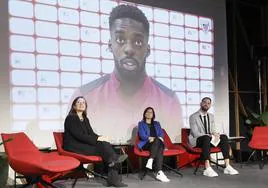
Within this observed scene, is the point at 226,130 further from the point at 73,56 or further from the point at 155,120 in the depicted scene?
the point at 73,56

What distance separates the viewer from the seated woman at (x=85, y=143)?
4590 millimetres

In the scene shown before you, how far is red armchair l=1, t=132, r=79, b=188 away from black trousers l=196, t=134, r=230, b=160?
6.58ft

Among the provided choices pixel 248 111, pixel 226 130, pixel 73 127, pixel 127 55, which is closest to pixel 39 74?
pixel 73 127

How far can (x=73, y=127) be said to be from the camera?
15.5 ft

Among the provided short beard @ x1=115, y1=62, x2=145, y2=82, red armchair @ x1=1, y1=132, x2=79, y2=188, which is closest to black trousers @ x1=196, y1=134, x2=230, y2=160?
short beard @ x1=115, y1=62, x2=145, y2=82

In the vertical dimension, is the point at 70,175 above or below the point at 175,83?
below

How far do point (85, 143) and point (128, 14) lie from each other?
2.09m

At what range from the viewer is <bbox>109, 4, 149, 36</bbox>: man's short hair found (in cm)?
570

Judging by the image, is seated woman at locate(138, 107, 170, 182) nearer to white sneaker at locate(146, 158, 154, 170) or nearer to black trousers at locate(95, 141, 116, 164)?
white sneaker at locate(146, 158, 154, 170)

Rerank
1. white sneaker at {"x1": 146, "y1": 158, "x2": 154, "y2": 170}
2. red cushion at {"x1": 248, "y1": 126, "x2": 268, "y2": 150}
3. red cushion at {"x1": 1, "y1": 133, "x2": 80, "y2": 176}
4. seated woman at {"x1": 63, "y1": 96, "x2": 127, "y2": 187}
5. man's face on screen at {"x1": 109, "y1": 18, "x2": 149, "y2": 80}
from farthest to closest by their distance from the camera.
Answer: red cushion at {"x1": 248, "y1": 126, "x2": 268, "y2": 150}
man's face on screen at {"x1": 109, "y1": 18, "x2": 149, "y2": 80}
white sneaker at {"x1": 146, "y1": 158, "x2": 154, "y2": 170}
seated woman at {"x1": 63, "y1": 96, "x2": 127, "y2": 187}
red cushion at {"x1": 1, "y1": 133, "x2": 80, "y2": 176}

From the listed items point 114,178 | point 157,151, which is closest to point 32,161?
point 114,178

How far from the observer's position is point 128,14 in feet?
19.1

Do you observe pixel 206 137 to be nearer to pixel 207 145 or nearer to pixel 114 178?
pixel 207 145

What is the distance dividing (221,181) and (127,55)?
2143mm
